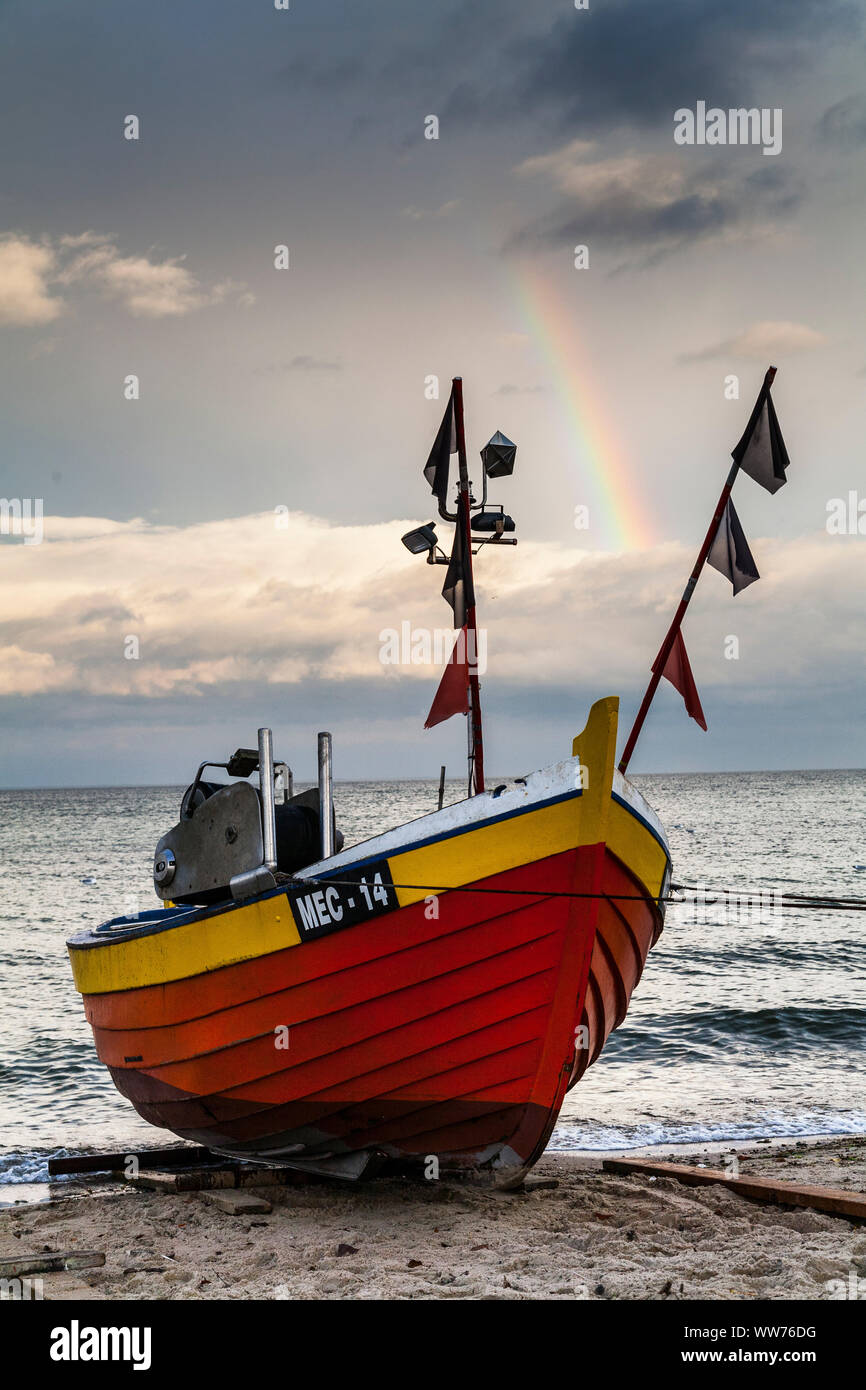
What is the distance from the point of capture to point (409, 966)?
20.5ft

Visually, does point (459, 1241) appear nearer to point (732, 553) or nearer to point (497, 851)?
point (497, 851)

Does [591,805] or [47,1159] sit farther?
[47,1159]

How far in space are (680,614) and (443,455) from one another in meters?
2.10

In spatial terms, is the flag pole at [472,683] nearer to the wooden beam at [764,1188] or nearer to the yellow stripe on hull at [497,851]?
the yellow stripe on hull at [497,851]

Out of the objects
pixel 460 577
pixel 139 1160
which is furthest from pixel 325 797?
pixel 139 1160

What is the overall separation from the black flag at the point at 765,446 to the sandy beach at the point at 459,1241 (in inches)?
176

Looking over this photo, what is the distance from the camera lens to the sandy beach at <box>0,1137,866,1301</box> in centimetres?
517

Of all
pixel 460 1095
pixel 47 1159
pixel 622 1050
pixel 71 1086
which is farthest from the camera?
pixel 622 1050

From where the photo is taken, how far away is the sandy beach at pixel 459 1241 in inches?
203

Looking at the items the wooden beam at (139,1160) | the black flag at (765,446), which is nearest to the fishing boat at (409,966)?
the wooden beam at (139,1160)
